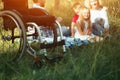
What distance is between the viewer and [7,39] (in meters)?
5.46

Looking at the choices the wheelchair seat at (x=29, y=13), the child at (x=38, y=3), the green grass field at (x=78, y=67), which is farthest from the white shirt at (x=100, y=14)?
the wheelchair seat at (x=29, y=13)

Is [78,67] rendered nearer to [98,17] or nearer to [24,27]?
[24,27]

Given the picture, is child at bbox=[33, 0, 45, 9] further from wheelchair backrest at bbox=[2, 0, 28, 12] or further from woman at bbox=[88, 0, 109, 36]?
woman at bbox=[88, 0, 109, 36]

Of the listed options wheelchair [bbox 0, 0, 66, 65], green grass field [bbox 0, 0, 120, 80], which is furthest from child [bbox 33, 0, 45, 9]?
green grass field [bbox 0, 0, 120, 80]

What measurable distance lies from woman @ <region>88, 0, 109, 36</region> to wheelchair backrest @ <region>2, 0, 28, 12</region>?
1.17 metres

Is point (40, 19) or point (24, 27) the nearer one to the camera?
point (24, 27)

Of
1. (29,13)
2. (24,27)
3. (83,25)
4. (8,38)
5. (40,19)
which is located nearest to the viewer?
(24,27)

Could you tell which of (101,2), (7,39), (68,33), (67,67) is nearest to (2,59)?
(7,39)

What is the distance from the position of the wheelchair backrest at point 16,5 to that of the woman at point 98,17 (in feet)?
3.85

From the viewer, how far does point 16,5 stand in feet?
18.6

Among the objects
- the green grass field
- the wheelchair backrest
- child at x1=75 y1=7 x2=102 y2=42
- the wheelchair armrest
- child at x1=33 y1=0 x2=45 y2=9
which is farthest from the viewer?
child at x1=75 y1=7 x2=102 y2=42

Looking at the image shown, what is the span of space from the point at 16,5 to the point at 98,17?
4.90 ft

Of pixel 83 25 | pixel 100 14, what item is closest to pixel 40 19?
pixel 83 25

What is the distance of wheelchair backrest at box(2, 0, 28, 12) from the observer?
5563mm
